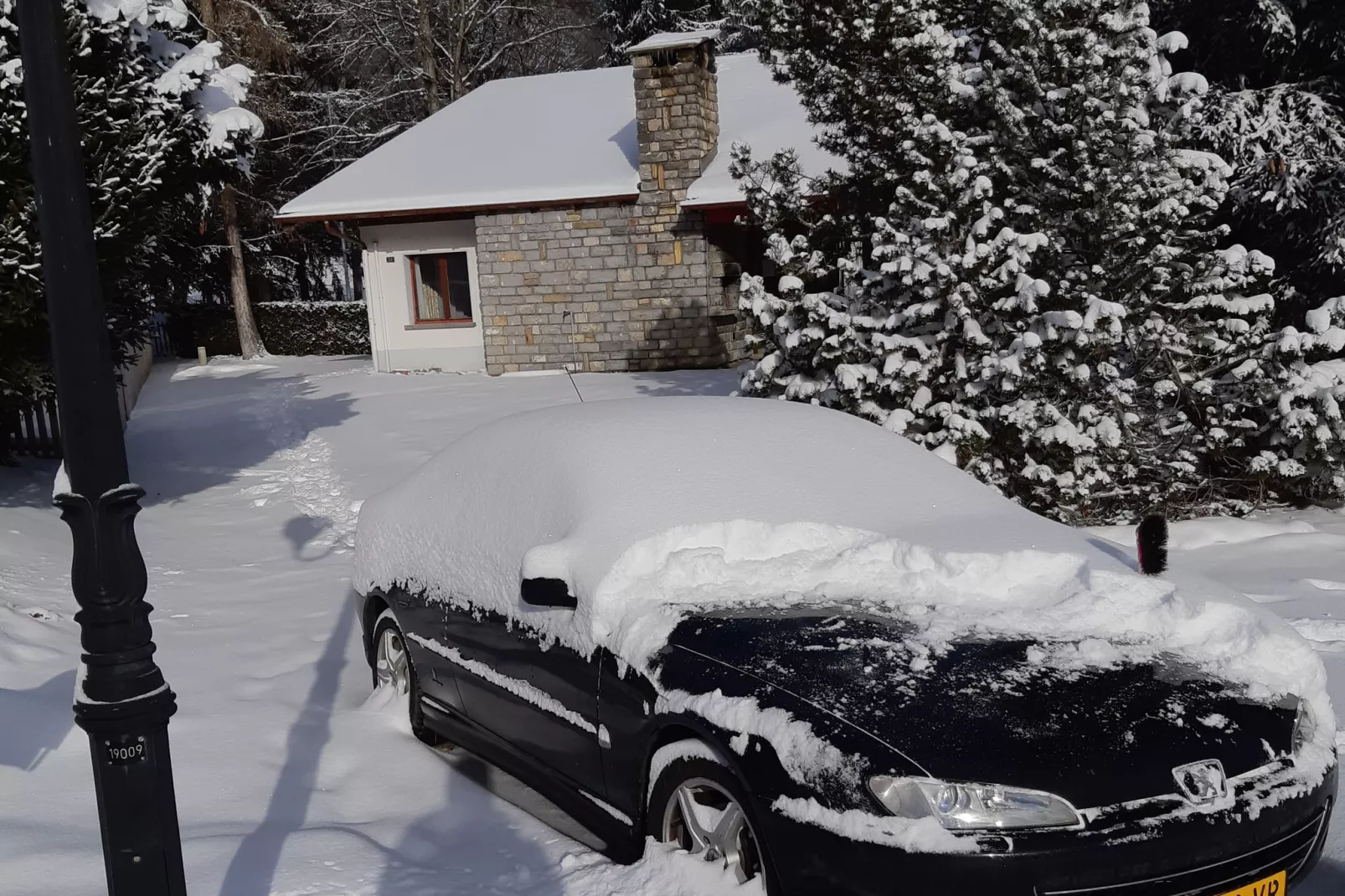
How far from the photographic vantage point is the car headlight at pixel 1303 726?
10.6 ft

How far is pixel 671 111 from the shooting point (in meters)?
18.1

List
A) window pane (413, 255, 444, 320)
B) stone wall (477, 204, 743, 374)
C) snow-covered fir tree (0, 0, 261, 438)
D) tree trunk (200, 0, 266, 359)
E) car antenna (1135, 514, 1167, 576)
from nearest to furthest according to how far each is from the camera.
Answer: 1. car antenna (1135, 514, 1167, 576)
2. snow-covered fir tree (0, 0, 261, 438)
3. stone wall (477, 204, 743, 374)
4. window pane (413, 255, 444, 320)
5. tree trunk (200, 0, 266, 359)

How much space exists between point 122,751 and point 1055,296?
25.1ft

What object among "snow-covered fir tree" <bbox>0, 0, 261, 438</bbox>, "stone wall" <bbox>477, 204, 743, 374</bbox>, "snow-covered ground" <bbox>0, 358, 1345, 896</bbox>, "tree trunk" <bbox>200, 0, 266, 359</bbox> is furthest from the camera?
"tree trunk" <bbox>200, 0, 266, 359</bbox>

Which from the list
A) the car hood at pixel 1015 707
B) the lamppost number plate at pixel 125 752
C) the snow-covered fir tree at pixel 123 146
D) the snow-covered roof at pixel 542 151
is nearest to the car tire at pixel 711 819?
the car hood at pixel 1015 707

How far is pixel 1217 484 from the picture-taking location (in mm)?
9188

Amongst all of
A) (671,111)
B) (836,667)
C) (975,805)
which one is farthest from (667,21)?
(975,805)

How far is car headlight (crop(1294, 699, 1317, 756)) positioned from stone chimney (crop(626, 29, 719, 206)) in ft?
51.1

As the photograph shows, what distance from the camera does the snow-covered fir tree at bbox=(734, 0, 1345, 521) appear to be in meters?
8.65

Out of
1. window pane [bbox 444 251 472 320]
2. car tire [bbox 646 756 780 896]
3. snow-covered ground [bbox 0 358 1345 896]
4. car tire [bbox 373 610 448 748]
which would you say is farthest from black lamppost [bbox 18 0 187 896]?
window pane [bbox 444 251 472 320]

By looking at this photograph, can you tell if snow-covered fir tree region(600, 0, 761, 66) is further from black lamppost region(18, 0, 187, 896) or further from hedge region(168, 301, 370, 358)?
black lamppost region(18, 0, 187, 896)

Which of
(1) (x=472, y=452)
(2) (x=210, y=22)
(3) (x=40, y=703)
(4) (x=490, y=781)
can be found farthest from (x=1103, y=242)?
(2) (x=210, y=22)

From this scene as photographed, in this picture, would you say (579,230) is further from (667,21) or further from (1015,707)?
(667,21)

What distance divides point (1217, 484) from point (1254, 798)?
271 inches
